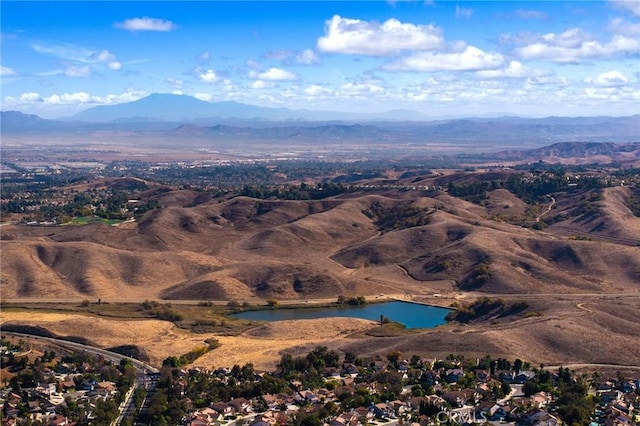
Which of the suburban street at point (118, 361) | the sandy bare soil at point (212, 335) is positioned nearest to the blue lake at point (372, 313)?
the sandy bare soil at point (212, 335)

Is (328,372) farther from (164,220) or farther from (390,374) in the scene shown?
(164,220)

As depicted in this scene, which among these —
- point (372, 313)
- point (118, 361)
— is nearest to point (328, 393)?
point (118, 361)

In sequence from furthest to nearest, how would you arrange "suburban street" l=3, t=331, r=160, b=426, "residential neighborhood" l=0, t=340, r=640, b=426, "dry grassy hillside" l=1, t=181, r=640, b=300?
"dry grassy hillside" l=1, t=181, r=640, b=300 → "suburban street" l=3, t=331, r=160, b=426 → "residential neighborhood" l=0, t=340, r=640, b=426

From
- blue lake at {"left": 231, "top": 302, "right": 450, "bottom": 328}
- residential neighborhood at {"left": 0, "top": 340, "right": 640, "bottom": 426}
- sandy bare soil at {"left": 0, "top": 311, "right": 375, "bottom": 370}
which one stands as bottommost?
blue lake at {"left": 231, "top": 302, "right": 450, "bottom": 328}

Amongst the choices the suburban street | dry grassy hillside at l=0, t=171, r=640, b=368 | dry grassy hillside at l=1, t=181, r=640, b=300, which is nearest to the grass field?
dry grassy hillside at l=1, t=181, r=640, b=300

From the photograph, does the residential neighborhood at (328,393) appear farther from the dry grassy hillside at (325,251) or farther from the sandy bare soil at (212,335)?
the dry grassy hillside at (325,251)

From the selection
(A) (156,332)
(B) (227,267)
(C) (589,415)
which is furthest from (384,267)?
(C) (589,415)

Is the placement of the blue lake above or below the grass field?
below

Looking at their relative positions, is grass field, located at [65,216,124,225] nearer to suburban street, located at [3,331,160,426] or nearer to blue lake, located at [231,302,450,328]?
blue lake, located at [231,302,450,328]

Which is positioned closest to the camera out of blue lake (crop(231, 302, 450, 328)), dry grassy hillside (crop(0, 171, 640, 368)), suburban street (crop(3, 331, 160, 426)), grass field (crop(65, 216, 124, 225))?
suburban street (crop(3, 331, 160, 426))

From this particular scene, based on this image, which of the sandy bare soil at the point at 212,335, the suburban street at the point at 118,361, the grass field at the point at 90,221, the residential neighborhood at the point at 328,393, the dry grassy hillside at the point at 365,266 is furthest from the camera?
the grass field at the point at 90,221
